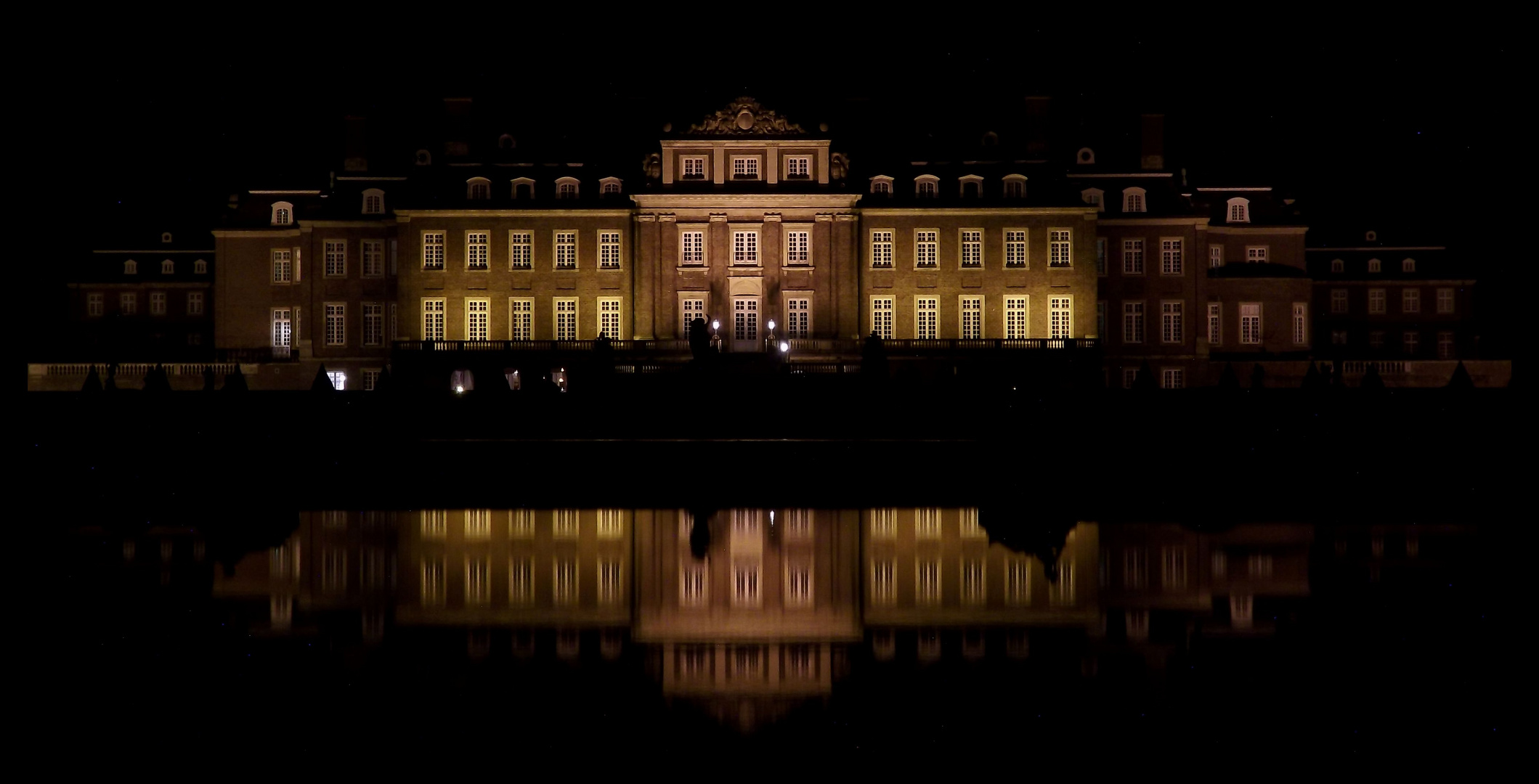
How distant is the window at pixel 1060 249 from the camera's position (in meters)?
52.5

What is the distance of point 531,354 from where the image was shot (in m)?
48.1

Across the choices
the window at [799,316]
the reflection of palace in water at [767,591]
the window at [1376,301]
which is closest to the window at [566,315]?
the window at [799,316]

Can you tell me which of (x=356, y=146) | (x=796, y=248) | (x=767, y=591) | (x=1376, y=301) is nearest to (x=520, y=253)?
(x=356, y=146)

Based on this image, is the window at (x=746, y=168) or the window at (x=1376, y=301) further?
the window at (x=1376, y=301)

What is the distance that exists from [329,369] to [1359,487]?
132 feet

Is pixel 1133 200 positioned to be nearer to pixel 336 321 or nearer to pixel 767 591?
pixel 336 321

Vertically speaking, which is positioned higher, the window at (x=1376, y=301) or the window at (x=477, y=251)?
the window at (x=477, y=251)

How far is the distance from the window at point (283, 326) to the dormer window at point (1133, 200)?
2963 centimetres

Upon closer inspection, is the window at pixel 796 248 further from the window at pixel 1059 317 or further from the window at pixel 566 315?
the window at pixel 1059 317

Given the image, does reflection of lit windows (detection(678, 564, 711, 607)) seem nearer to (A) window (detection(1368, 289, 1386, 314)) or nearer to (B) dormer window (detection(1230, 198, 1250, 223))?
(B) dormer window (detection(1230, 198, 1250, 223))

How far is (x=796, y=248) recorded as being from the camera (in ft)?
172

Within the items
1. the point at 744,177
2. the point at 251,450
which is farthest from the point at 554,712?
the point at 744,177

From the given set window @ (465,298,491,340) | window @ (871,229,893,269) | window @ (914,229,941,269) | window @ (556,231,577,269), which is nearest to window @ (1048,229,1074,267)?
window @ (914,229,941,269)

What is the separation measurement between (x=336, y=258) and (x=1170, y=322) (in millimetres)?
29299
